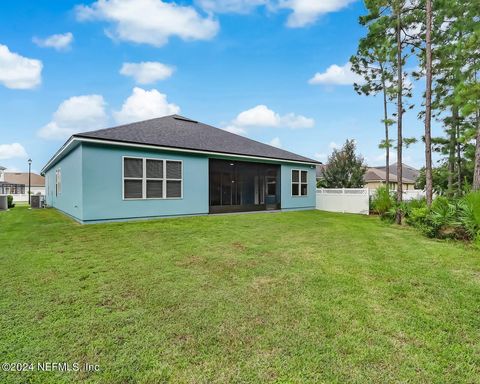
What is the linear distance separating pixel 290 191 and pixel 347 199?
3.38 meters

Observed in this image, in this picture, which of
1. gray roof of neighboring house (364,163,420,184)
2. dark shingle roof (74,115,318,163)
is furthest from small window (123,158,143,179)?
gray roof of neighboring house (364,163,420,184)

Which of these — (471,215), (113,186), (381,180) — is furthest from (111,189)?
(381,180)

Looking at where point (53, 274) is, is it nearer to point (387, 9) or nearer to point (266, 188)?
point (266, 188)

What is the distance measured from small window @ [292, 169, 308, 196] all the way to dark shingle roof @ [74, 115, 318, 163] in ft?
2.66

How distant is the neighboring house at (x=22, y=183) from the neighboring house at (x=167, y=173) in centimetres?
3472

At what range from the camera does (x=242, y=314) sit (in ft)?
9.37

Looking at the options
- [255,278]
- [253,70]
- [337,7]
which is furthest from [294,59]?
[255,278]

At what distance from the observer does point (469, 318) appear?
9.23ft

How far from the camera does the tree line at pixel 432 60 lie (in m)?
8.98

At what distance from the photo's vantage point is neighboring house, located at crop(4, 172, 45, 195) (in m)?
40.4

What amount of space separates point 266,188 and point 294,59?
26.5 feet

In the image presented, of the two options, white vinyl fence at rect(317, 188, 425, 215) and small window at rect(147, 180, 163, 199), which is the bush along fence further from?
small window at rect(147, 180, 163, 199)

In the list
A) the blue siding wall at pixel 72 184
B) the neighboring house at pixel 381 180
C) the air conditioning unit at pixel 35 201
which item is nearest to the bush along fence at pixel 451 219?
the blue siding wall at pixel 72 184

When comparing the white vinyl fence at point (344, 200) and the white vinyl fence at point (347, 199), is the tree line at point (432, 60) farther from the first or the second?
the white vinyl fence at point (344, 200)
